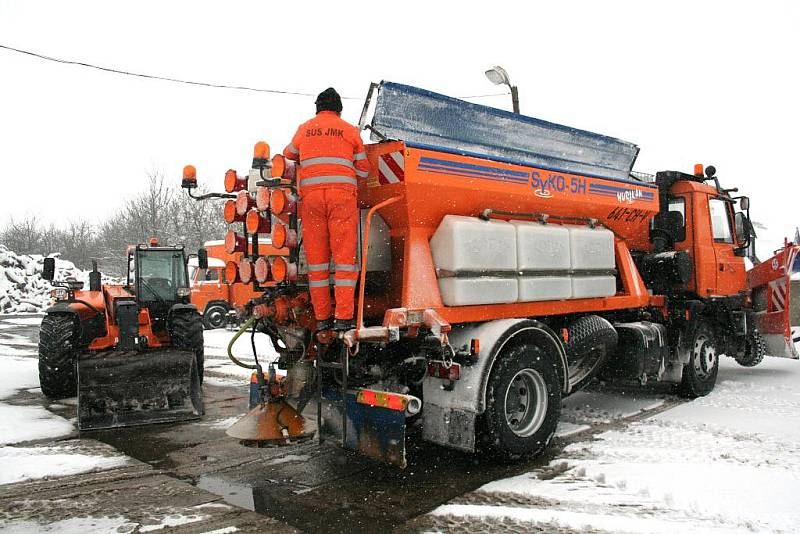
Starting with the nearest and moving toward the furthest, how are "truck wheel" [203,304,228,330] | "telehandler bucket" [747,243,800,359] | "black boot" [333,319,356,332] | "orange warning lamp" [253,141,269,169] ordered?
"black boot" [333,319,356,332] → "orange warning lamp" [253,141,269,169] → "telehandler bucket" [747,243,800,359] → "truck wheel" [203,304,228,330]

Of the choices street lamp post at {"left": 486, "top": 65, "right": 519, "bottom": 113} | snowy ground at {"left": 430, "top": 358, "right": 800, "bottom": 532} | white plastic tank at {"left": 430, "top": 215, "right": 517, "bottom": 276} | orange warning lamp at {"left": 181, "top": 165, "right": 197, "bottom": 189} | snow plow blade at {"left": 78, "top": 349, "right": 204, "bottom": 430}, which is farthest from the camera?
street lamp post at {"left": 486, "top": 65, "right": 519, "bottom": 113}

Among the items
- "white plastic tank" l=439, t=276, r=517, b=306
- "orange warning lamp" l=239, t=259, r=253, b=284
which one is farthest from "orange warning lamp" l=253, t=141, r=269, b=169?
"white plastic tank" l=439, t=276, r=517, b=306

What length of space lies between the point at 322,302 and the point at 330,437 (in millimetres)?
1126

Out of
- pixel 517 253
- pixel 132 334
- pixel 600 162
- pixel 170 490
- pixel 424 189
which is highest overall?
pixel 600 162

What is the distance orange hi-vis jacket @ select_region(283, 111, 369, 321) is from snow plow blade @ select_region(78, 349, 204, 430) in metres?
3.39

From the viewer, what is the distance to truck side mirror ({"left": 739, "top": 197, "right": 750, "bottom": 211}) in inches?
325

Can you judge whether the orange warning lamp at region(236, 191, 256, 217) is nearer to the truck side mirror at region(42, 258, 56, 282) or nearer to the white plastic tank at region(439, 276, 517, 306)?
the white plastic tank at region(439, 276, 517, 306)

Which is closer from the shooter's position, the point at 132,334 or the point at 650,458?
the point at 650,458

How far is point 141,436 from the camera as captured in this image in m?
6.53

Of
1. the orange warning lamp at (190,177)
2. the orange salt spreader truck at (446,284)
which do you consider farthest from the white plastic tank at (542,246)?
the orange warning lamp at (190,177)

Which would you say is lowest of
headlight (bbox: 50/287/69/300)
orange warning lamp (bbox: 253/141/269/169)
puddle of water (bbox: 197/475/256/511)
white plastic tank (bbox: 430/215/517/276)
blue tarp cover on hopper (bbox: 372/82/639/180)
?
puddle of water (bbox: 197/475/256/511)

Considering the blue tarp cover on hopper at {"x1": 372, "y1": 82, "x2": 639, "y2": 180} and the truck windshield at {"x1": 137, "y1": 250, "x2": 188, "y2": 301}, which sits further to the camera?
the truck windshield at {"x1": 137, "y1": 250, "x2": 188, "y2": 301}

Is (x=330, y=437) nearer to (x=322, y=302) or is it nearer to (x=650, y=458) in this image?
(x=322, y=302)

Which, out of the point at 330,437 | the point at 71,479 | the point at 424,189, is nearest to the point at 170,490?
the point at 71,479
